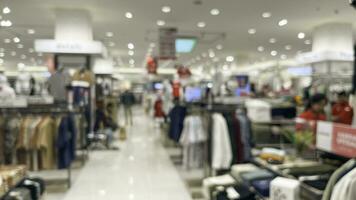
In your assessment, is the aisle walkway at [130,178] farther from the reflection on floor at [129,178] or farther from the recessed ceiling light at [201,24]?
the recessed ceiling light at [201,24]

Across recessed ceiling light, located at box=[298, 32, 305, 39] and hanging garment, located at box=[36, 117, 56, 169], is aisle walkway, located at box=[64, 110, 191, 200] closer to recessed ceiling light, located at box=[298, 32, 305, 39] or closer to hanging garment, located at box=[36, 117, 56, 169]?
hanging garment, located at box=[36, 117, 56, 169]

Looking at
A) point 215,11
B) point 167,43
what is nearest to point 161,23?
point 167,43

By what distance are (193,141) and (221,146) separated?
0.87 m

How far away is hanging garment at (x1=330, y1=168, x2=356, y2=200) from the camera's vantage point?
75.7 inches

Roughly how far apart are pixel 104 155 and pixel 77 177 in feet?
7.36

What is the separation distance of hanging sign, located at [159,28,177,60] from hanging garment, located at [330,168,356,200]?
9516 millimetres

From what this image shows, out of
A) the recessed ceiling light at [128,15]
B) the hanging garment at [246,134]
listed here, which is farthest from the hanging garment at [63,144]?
the recessed ceiling light at [128,15]

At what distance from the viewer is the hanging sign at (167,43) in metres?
11.3

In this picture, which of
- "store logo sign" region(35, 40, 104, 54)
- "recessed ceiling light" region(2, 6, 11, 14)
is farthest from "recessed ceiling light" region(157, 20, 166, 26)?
"recessed ceiling light" region(2, 6, 11, 14)

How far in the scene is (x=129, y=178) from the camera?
6.67 meters

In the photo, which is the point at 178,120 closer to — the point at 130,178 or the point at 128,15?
the point at 130,178

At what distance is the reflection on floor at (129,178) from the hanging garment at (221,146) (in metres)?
0.82

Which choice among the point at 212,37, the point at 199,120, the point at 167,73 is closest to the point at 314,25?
the point at 212,37

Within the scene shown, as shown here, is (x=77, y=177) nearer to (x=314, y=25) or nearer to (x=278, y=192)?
(x=278, y=192)
